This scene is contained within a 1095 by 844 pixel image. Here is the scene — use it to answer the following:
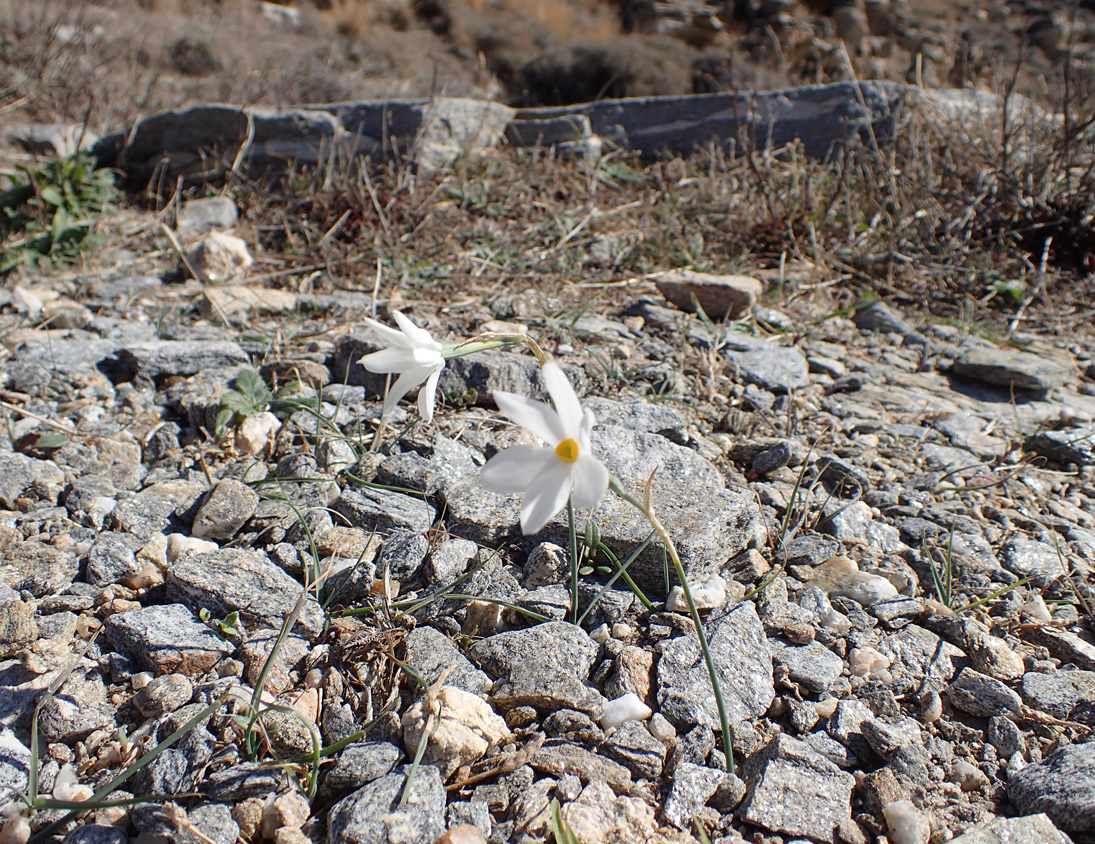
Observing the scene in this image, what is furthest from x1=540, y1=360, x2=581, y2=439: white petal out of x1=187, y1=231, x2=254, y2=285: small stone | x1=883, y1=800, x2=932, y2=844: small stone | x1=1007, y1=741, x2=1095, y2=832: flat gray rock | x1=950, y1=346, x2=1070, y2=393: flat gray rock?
x1=187, y1=231, x2=254, y2=285: small stone

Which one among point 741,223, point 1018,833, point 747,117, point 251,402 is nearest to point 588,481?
point 1018,833

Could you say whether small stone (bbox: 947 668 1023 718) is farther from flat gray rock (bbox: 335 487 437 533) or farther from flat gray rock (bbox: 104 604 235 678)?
flat gray rock (bbox: 104 604 235 678)

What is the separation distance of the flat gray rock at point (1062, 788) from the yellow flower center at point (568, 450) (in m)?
0.93

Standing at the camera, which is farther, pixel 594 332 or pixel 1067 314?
pixel 1067 314

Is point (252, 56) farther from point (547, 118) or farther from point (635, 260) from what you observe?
point (635, 260)

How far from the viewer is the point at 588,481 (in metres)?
1.01

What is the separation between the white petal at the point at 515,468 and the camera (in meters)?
1.05

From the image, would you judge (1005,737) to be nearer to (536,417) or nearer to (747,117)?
(536,417)

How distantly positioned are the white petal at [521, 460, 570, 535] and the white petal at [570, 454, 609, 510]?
21 millimetres

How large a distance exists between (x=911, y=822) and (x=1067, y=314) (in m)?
3.32

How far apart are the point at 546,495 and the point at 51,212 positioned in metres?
3.83

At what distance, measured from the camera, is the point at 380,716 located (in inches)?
50.5

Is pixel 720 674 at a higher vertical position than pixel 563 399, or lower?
lower

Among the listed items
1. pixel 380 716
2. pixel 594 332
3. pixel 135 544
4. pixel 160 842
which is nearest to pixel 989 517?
pixel 594 332
